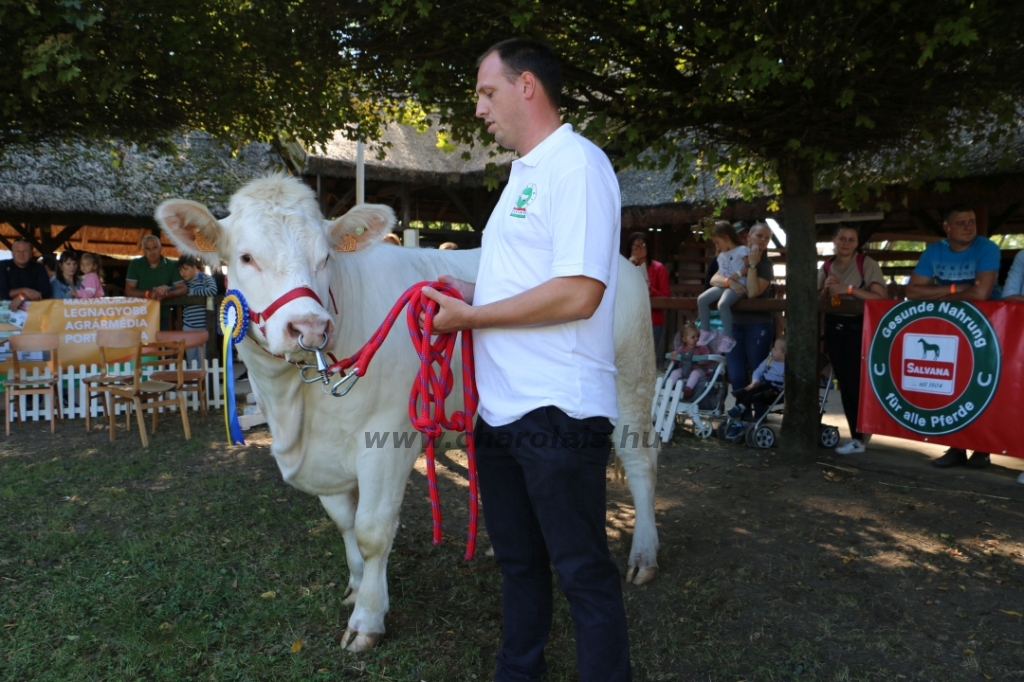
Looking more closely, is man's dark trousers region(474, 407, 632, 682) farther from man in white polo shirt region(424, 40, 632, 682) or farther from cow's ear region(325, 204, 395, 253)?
cow's ear region(325, 204, 395, 253)

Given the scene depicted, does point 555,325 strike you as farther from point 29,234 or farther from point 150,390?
point 29,234

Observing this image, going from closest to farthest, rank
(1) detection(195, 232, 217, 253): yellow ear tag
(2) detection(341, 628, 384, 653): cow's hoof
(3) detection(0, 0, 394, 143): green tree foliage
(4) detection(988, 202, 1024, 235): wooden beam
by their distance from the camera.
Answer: (1) detection(195, 232, 217, 253): yellow ear tag, (2) detection(341, 628, 384, 653): cow's hoof, (3) detection(0, 0, 394, 143): green tree foliage, (4) detection(988, 202, 1024, 235): wooden beam

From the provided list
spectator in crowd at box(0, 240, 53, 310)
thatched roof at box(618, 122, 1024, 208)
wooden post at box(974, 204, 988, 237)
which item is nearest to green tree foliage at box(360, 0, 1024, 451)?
thatched roof at box(618, 122, 1024, 208)

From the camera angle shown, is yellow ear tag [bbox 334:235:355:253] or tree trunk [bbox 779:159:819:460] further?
tree trunk [bbox 779:159:819:460]

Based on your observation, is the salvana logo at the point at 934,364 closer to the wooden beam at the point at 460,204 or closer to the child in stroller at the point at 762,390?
the child in stroller at the point at 762,390

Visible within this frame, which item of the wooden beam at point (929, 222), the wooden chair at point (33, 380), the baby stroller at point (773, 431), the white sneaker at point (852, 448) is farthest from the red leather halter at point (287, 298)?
the wooden beam at point (929, 222)

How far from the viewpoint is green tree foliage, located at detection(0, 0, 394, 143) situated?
552 centimetres

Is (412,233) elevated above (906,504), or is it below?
above

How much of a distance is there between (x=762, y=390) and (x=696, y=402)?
0.68m

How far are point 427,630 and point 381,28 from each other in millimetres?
4433

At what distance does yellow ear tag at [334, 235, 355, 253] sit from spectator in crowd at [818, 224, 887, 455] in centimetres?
526

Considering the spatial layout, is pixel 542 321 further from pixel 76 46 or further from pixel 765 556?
pixel 76 46

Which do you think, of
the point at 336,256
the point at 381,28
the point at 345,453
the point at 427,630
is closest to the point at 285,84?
the point at 381,28

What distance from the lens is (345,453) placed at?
327cm
